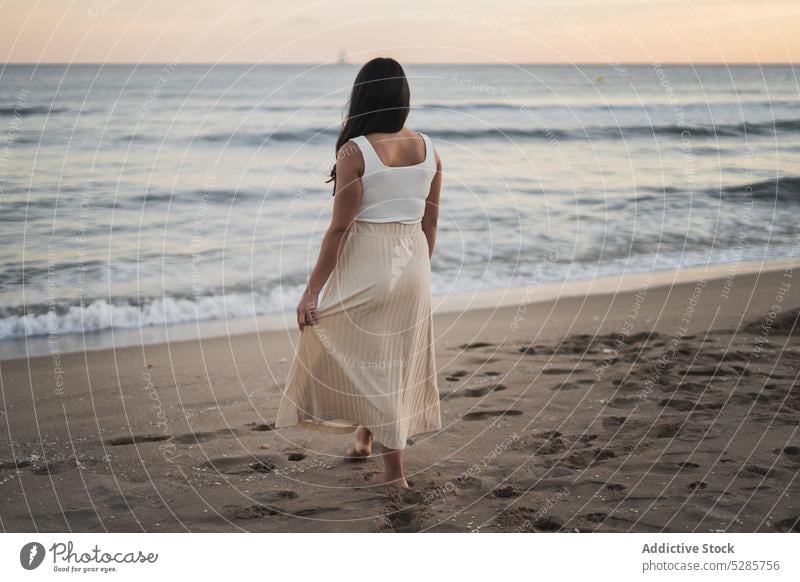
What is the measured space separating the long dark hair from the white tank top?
3.1 inches

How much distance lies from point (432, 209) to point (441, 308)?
3.66m

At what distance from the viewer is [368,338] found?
4.23m

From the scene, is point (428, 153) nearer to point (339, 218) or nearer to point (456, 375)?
point (339, 218)

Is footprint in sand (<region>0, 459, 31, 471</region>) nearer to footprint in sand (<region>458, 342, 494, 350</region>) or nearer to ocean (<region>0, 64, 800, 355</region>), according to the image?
ocean (<region>0, 64, 800, 355</region>)

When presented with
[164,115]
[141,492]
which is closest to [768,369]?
[141,492]

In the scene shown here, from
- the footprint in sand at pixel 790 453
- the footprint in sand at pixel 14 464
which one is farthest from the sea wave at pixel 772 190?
the footprint in sand at pixel 14 464

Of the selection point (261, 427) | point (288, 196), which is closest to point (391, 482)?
point (261, 427)

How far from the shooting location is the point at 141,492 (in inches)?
171

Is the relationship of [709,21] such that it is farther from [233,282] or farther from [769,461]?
[769,461]

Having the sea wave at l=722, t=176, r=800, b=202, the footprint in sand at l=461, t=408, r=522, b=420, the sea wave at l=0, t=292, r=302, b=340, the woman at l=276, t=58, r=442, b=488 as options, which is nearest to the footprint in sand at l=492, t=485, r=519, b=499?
the woman at l=276, t=58, r=442, b=488

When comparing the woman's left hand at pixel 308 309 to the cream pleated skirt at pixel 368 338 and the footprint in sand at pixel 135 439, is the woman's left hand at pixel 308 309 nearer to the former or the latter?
the cream pleated skirt at pixel 368 338

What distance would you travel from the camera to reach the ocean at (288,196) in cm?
875

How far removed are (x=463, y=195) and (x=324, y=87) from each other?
16.5 metres

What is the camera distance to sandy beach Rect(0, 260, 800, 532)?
4.18 meters
